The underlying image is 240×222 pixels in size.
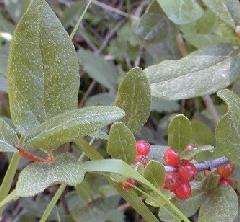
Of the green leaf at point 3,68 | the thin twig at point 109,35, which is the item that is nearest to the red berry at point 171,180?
the green leaf at point 3,68

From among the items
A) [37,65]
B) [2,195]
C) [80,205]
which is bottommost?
[80,205]

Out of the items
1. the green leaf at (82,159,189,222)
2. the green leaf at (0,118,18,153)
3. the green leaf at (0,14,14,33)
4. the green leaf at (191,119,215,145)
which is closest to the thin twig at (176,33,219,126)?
the green leaf at (191,119,215,145)

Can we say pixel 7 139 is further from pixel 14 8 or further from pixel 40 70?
pixel 14 8

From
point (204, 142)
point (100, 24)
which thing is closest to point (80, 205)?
point (204, 142)

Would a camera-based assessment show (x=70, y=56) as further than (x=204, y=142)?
No

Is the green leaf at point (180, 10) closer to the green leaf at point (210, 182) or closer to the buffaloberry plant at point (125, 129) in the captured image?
the buffaloberry plant at point (125, 129)

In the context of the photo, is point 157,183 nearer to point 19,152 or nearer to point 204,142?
point 19,152
